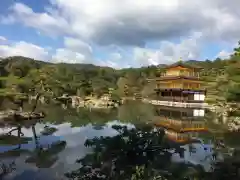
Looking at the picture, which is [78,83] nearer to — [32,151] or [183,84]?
[183,84]

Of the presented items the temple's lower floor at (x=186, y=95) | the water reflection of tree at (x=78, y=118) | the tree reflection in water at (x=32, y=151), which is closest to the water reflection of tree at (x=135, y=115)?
the water reflection of tree at (x=78, y=118)

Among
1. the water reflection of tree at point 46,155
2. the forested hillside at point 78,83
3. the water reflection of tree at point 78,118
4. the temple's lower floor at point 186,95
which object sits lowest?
the water reflection of tree at point 46,155

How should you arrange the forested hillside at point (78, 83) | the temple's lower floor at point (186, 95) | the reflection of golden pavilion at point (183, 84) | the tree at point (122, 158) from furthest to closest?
the reflection of golden pavilion at point (183, 84) < the temple's lower floor at point (186, 95) < the forested hillside at point (78, 83) < the tree at point (122, 158)

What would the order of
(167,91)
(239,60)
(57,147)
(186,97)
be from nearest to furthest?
(57,147) → (239,60) → (186,97) → (167,91)

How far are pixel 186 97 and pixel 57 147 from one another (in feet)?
99.8

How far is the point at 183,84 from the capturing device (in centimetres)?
4053

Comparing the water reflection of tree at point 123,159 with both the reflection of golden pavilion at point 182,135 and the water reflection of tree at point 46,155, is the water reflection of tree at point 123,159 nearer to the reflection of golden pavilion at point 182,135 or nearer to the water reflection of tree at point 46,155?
the water reflection of tree at point 46,155

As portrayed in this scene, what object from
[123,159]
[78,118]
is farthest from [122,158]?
[78,118]

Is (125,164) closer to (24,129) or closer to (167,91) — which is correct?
(24,129)

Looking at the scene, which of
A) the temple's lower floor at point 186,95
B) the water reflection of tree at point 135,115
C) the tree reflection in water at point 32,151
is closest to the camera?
the tree reflection in water at point 32,151

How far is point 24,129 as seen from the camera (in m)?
18.8

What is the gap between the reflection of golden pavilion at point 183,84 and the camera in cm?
4034

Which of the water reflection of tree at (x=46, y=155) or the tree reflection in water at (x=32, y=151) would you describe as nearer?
the tree reflection in water at (x=32, y=151)

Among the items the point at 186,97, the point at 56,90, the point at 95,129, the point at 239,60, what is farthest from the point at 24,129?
the point at 186,97
